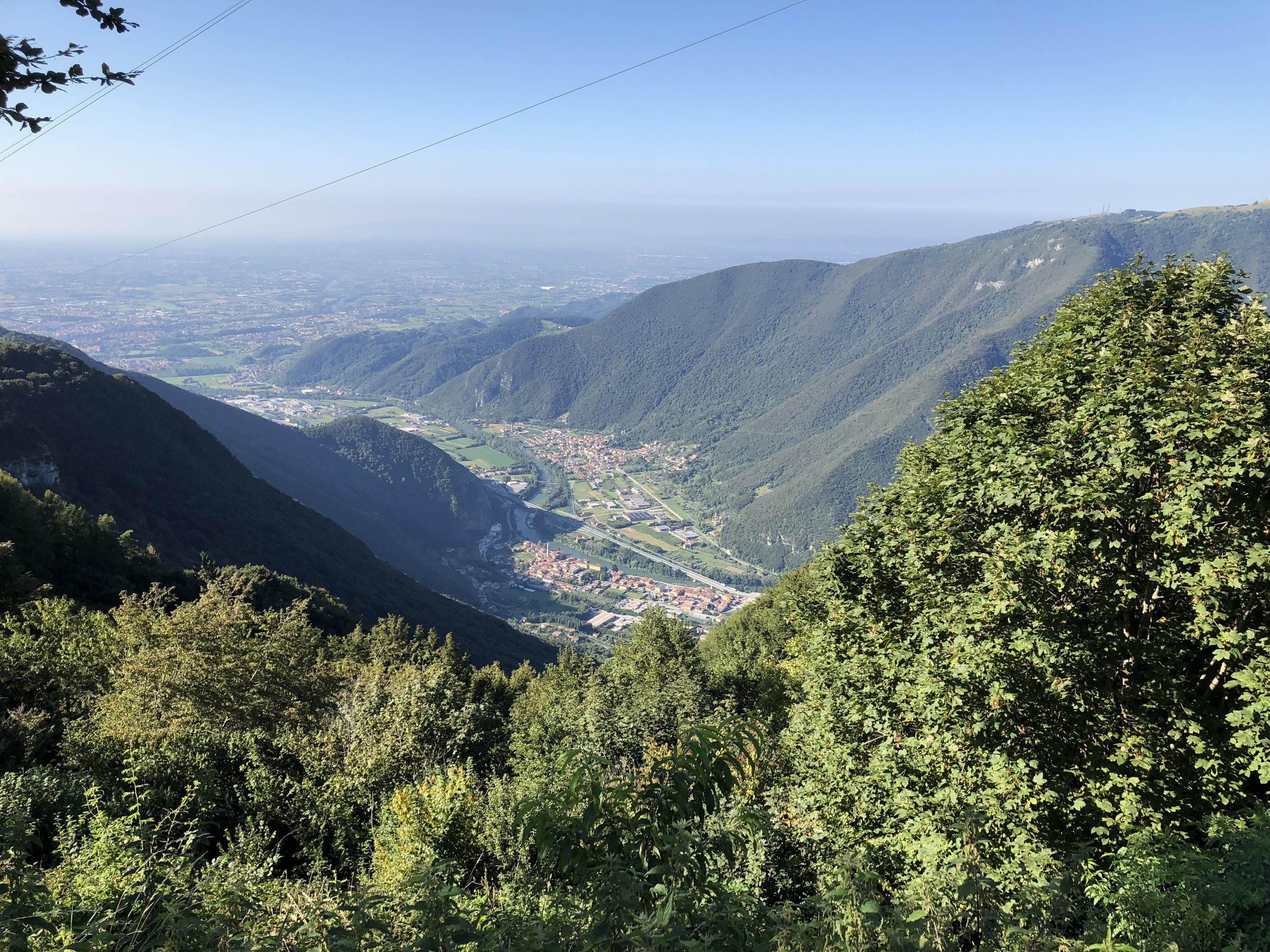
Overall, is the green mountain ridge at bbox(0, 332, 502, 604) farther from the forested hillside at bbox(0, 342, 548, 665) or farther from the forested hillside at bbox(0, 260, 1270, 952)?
the forested hillside at bbox(0, 260, 1270, 952)

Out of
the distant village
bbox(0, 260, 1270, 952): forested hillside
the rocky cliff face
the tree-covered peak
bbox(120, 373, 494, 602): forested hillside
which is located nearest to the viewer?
bbox(0, 260, 1270, 952): forested hillside

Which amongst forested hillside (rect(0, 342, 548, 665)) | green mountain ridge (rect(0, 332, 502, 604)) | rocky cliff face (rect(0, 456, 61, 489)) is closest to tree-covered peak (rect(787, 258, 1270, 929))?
forested hillside (rect(0, 342, 548, 665))

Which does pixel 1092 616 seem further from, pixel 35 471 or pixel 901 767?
pixel 35 471

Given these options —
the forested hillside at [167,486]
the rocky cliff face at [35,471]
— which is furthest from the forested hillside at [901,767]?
the rocky cliff face at [35,471]

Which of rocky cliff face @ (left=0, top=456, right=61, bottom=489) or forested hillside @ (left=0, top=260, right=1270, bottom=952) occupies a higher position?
rocky cliff face @ (left=0, top=456, right=61, bottom=489)

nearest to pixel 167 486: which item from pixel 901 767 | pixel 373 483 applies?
pixel 901 767

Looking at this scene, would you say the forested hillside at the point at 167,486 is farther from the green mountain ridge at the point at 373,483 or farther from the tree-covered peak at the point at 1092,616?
the tree-covered peak at the point at 1092,616
